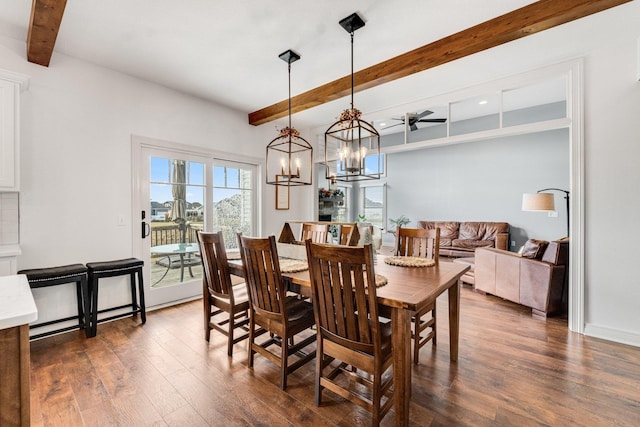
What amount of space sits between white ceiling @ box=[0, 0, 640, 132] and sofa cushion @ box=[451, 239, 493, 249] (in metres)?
3.68

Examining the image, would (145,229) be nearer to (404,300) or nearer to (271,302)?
(271,302)

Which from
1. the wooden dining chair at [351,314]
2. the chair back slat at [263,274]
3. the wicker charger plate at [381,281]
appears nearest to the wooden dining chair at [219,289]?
the chair back slat at [263,274]

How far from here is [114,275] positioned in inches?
113

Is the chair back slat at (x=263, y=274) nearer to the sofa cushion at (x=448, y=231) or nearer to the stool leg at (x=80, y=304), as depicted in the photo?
the stool leg at (x=80, y=304)

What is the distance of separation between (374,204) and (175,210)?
650 cm

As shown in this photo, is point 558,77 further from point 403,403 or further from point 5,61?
point 5,61

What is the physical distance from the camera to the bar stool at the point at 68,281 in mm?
2441

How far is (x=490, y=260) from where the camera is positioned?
3945 millimetres

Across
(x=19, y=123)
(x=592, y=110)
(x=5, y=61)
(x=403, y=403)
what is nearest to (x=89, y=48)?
(x=5, y=61)

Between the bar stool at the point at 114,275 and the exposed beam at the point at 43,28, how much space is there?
1913mm

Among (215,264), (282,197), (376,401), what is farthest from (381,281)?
(282,197)

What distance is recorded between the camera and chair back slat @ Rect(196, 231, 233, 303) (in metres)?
2.36

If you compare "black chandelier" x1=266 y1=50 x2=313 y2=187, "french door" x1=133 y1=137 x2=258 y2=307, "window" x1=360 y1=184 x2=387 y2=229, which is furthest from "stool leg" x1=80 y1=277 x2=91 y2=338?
"window" x1=360 y1=184 x2=387 y2=229

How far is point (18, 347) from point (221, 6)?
235 centimetres
